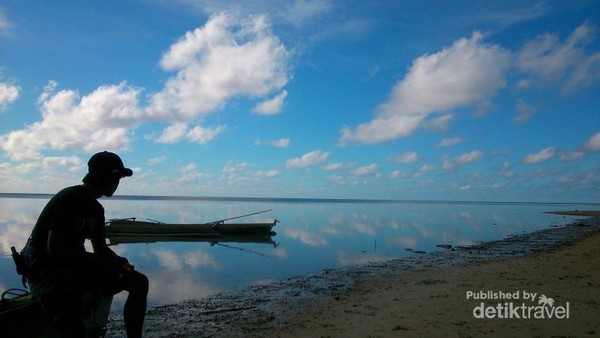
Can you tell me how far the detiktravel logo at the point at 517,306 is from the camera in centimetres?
658

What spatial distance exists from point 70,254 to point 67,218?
12.1 inches

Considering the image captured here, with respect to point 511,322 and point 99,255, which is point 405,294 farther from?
point 99,255

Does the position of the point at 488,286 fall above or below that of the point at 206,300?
above

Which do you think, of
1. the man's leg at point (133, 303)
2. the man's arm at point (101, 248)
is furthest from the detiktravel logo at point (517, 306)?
the man's arm at point (101, 248)

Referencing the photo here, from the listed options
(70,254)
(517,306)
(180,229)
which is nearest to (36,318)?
(70,254)

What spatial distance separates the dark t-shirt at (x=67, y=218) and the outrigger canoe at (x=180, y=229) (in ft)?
88.9

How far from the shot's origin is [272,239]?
28.5 m

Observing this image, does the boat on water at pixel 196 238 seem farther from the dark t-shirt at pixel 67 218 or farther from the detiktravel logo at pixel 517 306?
the dark t-shirt at pixel 67 218

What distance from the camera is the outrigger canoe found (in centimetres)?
3022

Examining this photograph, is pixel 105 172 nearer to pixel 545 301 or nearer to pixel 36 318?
pixel 36 318

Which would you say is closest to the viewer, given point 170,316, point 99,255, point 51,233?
point 51,233

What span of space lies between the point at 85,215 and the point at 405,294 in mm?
7537

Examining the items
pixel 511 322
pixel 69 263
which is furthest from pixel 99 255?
pixel 511 322

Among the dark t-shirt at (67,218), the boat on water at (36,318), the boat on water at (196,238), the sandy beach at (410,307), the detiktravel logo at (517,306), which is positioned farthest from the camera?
the boat on water at (196,238)
